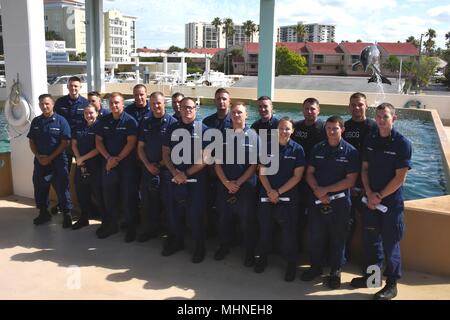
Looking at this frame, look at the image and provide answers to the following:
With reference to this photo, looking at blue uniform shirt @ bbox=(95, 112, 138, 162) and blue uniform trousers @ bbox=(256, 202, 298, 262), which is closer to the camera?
blue uniform trousers @ bbox=(256, 202, 298, 262)

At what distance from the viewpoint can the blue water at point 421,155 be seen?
25.1 ft

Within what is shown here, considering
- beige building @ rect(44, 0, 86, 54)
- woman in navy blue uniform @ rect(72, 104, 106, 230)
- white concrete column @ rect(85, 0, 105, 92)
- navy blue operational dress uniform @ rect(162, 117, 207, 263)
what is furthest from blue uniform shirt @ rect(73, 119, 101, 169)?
beige building @ rect(44, 0, 86, 54)

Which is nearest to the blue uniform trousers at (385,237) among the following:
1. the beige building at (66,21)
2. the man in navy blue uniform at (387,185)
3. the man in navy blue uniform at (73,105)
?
the man in navy blue uniform at (387,185)

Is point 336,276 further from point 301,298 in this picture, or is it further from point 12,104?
point 12,104

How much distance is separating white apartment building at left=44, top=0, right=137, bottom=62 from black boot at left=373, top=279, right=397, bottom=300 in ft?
160

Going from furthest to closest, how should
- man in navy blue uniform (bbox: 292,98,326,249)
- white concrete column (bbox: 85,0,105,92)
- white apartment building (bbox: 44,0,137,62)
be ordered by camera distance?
white apartment building (bbox: 44,0,137,62)
white concrete column (bbox: 85,0,105,92)
man in navy blue uniform (bbox: 292,98,326,249)

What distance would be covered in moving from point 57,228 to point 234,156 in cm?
235

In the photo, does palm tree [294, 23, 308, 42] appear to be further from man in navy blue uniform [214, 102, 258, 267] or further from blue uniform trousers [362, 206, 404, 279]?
blue uniform trousers [362, 206, 404, 279]

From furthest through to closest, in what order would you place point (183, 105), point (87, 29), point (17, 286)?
point (87, 29), point (183, 105), point (17, 286)

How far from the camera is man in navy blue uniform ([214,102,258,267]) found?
3846mm

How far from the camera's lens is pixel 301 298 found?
11.3 feet

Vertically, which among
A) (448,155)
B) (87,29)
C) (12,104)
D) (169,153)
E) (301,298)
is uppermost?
(87,29)

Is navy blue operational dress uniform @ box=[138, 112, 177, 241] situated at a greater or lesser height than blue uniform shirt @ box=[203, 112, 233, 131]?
lesser
